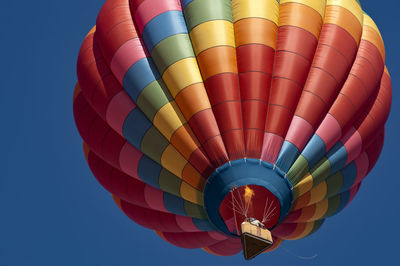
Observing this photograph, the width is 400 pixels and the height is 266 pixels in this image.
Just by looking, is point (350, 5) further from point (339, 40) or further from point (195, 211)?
point (195, 211)

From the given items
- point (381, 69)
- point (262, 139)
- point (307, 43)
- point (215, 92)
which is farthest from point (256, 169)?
point (381, 69)

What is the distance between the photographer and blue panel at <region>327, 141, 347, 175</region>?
19125 millimetres

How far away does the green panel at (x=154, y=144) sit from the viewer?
746 inches

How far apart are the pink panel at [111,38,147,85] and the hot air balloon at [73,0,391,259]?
0.03 meters

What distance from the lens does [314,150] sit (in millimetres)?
18562

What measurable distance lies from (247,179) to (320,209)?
371cm

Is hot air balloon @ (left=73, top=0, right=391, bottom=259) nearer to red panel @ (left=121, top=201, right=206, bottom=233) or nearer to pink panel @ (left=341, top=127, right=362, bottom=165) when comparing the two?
pink panel @ (left=341, top=127, right=362, bottom=165)

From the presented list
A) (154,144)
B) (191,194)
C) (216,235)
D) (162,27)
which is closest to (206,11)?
(162,27)

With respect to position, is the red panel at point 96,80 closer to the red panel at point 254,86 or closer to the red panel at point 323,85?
the red panel at point 254,86

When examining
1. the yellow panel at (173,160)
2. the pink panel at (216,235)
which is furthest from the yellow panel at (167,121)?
the pink panel at (216,235)

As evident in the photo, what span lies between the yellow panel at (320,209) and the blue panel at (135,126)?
479 centimetres

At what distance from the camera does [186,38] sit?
63.1 feet

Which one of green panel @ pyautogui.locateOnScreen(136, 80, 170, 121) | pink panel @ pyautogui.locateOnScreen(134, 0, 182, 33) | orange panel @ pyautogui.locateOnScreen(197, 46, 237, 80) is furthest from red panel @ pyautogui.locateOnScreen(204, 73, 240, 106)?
pink panel @ pyautogui.locateOnScreen(134, 0, 182, 33)

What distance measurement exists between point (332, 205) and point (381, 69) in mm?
3602
